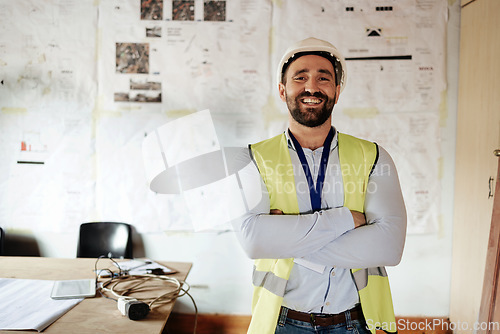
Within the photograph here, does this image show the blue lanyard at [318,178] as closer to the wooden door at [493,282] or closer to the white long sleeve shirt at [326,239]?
the white long sleeve shirt at [326,239]

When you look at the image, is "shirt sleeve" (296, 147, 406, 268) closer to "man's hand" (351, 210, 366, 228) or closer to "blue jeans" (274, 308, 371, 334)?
"man's hand" (351, 210, 366, 228)

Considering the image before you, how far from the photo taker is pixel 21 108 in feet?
9.93

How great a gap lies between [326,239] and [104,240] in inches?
81.1

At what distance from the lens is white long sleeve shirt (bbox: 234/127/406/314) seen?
1.50 m

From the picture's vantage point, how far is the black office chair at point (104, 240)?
2938 mm

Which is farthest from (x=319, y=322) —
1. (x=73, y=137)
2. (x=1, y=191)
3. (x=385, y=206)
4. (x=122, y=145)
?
(x=1, y=191)

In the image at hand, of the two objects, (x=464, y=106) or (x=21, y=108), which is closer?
(x=464, y=106)

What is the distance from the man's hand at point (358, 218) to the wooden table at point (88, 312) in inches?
33.8

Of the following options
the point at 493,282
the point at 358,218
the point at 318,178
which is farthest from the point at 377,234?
the point at 493,282

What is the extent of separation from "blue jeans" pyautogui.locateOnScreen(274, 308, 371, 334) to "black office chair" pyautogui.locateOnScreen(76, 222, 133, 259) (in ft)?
5.86

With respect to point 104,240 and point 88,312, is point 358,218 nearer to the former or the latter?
point 88,312

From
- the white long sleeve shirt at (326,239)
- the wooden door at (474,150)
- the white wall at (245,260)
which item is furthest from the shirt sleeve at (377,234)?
the white wall at (245,260)

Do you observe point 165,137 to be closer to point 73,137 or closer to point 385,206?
point 73,137

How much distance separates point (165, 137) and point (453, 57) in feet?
7.64
